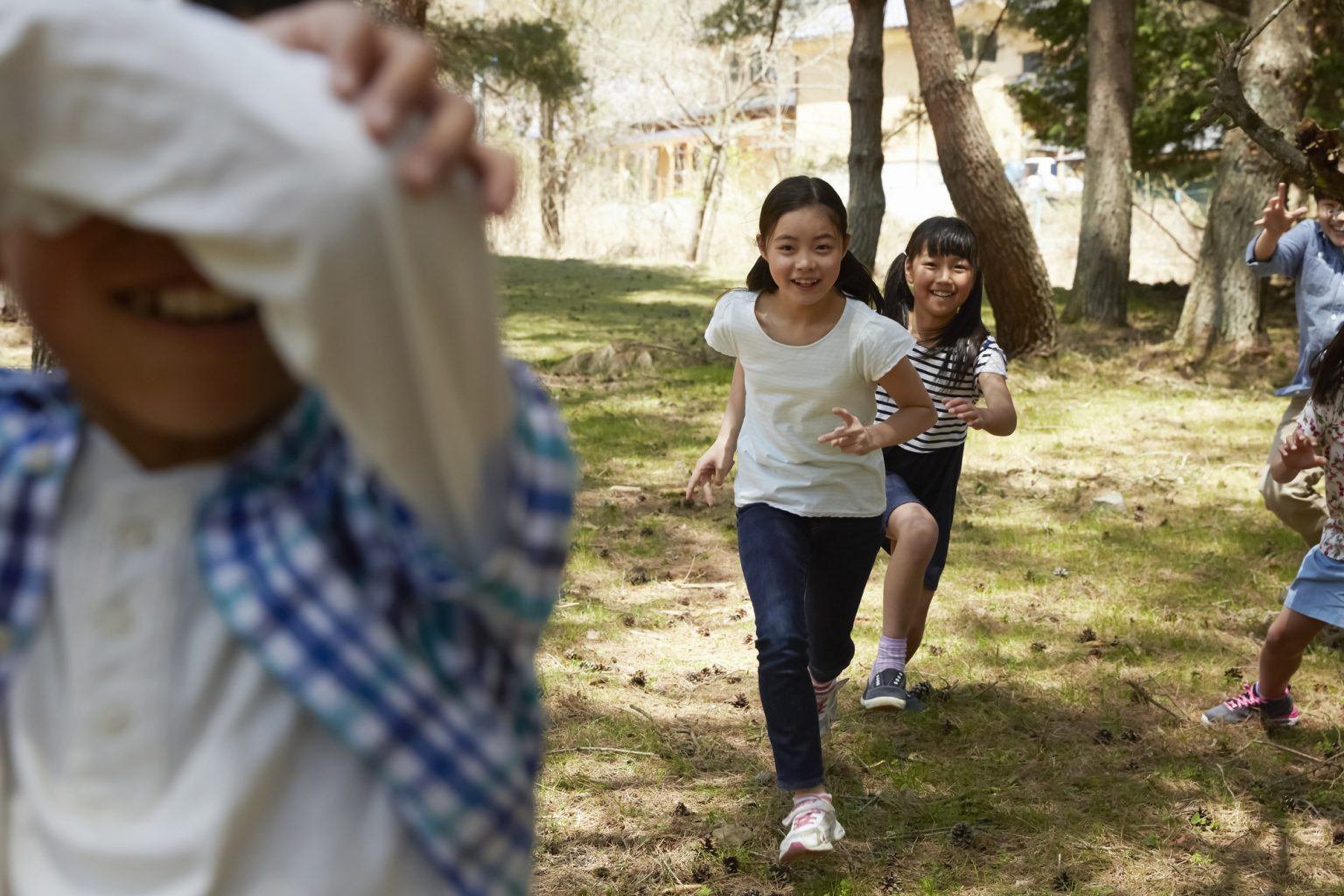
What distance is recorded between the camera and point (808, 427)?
→ 11.9 feet

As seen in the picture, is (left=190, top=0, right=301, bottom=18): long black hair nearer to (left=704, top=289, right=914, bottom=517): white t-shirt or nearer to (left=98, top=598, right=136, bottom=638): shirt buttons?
(left=98, top=598, right=136, bottom=638): shirt buttons

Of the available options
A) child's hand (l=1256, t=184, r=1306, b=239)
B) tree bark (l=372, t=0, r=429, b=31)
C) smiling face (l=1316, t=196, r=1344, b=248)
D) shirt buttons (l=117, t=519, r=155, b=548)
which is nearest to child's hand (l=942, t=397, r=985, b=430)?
child's hand (l=1256, t=184, r=1306, b=239)

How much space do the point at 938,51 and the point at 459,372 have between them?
9338 millimetres

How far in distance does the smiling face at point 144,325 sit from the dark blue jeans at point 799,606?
2383 mm

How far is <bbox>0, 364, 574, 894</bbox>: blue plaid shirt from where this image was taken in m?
1.02

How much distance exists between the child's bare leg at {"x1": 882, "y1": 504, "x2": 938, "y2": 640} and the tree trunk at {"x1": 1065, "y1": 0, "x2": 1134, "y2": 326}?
875 centimetres

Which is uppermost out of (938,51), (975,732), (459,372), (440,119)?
(938,51)

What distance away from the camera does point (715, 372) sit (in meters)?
10.5

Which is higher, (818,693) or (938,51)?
(938,51)

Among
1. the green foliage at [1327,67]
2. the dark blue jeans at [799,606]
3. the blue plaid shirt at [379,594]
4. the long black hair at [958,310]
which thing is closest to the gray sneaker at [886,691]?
the dark blue jeans at [799,606]

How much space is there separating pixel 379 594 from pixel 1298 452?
3.29m

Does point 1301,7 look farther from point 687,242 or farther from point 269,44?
point 687,242

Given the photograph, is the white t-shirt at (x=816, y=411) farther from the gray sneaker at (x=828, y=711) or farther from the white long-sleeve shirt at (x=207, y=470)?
the white long-sleeve shirt at (x=207, y=470)

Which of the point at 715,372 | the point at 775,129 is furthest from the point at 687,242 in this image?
the point at 715,372
